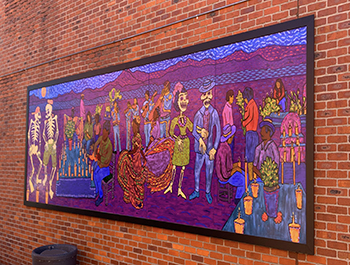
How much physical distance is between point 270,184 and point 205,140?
839 millimetres

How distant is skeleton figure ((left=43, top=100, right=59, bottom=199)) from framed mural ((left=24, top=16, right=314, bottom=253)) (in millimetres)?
226

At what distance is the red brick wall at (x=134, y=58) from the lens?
2654 mm

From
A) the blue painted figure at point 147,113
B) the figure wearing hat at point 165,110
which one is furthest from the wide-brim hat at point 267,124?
the blue painted figure at point 147,113

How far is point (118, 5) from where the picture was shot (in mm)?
4586

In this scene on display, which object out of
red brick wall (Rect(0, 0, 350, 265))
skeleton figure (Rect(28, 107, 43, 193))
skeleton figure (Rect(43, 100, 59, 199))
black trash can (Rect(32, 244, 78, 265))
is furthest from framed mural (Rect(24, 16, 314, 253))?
skeleton figure (Rect(28, 107, 43, 193))

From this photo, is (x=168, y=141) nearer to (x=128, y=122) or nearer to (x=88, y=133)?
(x=128, y=122)

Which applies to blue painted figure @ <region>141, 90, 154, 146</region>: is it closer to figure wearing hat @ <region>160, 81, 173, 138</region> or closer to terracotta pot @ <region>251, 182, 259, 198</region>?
figure wearing hat @ <region>160, 81, 173, 138</region>

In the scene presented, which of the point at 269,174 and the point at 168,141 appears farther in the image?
the point at 168,141

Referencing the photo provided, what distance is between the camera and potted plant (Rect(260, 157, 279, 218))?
2.88m

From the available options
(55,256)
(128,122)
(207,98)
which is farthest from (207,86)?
(55,256)

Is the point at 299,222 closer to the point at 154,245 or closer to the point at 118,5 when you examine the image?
the point at 154,245

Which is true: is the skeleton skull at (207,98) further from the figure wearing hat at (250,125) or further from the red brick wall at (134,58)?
the red brick wall at (134,58)

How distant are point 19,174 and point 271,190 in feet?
16.4

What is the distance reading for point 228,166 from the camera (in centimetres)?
321
